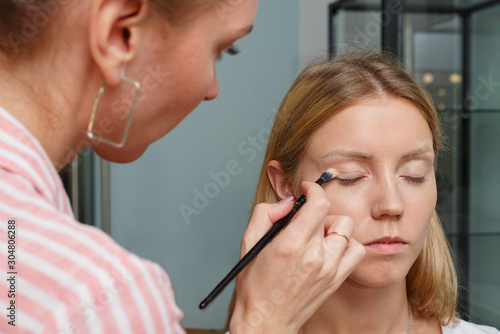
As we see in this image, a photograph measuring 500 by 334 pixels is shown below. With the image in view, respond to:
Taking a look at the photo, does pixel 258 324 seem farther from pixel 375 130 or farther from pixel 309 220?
pixel 375 130

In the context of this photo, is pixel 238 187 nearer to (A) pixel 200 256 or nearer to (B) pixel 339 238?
(A) pixel 200 256

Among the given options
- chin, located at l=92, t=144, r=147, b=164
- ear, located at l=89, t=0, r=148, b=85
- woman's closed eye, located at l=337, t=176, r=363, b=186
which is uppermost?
ear, located at l=89, t=0, r=148, b=85

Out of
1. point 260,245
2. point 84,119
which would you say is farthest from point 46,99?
point 260,245

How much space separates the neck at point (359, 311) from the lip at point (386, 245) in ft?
0.33

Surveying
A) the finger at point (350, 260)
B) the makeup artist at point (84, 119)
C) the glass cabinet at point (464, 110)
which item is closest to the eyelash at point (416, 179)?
the finger at point (350, 260)

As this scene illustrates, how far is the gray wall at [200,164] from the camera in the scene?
2674 mm

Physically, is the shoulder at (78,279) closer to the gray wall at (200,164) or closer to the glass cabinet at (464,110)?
the glass cabinet at (464,110)

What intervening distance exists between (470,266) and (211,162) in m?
1.30

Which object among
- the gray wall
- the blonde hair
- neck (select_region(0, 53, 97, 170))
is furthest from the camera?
the gray wall

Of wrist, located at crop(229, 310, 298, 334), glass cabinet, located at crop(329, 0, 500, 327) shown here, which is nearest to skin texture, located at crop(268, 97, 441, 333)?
wrist, located at crop(229, 310, 298, 334)

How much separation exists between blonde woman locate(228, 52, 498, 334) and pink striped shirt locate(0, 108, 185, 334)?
0.48 m

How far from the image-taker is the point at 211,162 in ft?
8.93

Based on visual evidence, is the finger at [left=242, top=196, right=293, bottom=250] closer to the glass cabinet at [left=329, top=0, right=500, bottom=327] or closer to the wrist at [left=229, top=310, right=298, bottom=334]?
the wrist at [left=229, top=310, right=298, bottom=334]

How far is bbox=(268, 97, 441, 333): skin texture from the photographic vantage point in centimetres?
90
